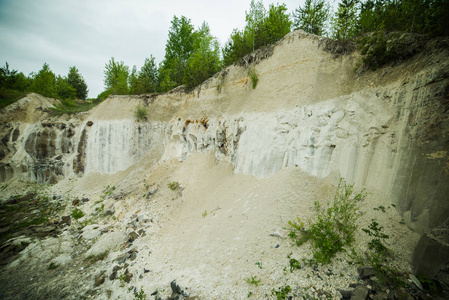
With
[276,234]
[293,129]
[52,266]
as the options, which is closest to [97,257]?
[52,266]

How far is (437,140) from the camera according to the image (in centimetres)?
495

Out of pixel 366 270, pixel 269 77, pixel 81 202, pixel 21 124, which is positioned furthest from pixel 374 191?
pixel 21 124

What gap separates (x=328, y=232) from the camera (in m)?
5.43

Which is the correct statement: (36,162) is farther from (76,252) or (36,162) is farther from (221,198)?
(221,198)

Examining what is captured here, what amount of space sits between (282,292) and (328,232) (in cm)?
235

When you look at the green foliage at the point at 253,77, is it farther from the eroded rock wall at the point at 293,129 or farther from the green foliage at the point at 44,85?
the green foliage at the point at 44,85

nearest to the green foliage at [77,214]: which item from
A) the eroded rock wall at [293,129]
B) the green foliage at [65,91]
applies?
the eroded rock wall at [293,129]

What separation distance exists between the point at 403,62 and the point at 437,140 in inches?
148

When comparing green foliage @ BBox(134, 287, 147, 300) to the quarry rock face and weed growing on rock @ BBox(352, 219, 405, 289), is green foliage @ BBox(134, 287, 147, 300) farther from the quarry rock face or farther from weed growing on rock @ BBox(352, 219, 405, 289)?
the quarry rock face

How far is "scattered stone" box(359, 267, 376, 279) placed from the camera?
437 centimetres

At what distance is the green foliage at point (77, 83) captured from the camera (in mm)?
31766

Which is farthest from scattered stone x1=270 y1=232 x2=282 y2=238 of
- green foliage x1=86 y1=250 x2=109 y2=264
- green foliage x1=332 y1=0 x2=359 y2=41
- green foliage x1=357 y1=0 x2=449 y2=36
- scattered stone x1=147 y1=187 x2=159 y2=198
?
green foliage x1=332 y1=0 x2=359 y2=41

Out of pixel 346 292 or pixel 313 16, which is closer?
pixel 346 292

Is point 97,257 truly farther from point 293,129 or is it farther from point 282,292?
point 293,129
